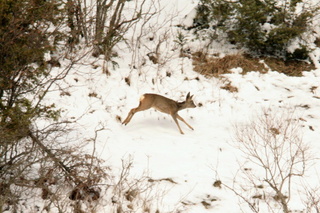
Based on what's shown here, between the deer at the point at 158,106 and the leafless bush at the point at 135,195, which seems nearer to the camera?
the leafless bush at the point at 135,195

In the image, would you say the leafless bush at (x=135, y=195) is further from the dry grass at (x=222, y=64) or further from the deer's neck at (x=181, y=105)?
the dry grass at (x=222, y=64)

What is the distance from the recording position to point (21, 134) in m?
→ 6.66

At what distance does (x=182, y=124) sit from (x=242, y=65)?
419 centimetres

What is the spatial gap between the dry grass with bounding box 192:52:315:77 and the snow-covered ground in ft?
1.03

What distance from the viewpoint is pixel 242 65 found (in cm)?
1392

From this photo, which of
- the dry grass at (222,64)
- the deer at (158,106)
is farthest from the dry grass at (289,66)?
the deer at (158,106)

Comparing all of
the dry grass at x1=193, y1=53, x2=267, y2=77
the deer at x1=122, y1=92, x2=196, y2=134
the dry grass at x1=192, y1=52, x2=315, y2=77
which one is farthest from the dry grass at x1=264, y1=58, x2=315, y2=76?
the deer at x1=122, y1=92, x2=196, y2=134

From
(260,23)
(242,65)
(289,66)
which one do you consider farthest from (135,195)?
(260,23)

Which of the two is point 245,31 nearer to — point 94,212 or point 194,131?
point 194,131

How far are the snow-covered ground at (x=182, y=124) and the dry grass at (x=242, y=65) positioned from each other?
0.31 metres

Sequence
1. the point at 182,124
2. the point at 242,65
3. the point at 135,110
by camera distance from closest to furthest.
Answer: the point at 135,110
the point at 182,124
the point at 242,65

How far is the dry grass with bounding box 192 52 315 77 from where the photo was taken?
13.5m

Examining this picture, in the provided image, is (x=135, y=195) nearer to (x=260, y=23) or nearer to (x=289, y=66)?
(x=289, y=66)

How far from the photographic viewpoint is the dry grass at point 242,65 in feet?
44.3
